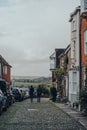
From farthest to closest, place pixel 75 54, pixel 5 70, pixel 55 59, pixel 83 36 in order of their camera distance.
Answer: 1. pixel 5 70
2. pixel 55 59
3. pixel 75 54
4. pixel 83 36

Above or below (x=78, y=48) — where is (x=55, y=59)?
above

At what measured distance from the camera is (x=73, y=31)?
42.7 meters

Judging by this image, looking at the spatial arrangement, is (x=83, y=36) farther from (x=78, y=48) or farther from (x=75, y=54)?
(x=75, y=54)

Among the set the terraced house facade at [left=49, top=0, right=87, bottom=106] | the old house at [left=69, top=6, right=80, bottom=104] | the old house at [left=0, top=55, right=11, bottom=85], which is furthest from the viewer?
the old house at [left=0, top=55, right=11, bottom=85]

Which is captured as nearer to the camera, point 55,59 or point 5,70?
point 55,59

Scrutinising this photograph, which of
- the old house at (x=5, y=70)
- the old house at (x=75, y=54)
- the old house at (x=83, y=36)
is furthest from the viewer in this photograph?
the old house at (x=5, y=70)

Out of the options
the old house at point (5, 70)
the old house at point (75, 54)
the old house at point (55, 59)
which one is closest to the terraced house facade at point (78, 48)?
the old house at point (75, 54)

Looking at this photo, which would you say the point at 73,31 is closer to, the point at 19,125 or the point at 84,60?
the point at 84,60

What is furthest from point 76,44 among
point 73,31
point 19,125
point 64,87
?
point 19,125

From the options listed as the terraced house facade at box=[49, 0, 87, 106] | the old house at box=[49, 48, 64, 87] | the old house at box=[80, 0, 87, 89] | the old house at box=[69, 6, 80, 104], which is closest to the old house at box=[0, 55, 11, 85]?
the old house at box=[49, 48, 64, 87]

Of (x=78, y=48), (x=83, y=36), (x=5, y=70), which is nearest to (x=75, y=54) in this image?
(x=78, y=48)

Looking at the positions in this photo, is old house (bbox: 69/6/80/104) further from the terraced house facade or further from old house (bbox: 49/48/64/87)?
old house (bbox: 49/48/64/87)

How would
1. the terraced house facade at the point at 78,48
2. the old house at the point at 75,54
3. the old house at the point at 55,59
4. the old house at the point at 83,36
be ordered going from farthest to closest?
the old house at the point at 55,59 < the old house at the point at 75,54 < the terraced house facade at the point at 78,48 < the old house at the point at 83,36

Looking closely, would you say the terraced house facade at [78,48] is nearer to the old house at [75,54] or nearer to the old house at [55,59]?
the old house at [75,54]
